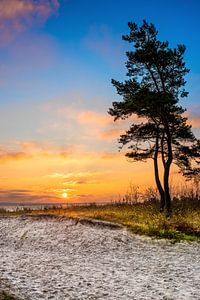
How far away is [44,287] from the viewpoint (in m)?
9.76

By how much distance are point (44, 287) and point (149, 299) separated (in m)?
2.34

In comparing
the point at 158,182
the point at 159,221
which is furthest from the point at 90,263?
the point at 158,182

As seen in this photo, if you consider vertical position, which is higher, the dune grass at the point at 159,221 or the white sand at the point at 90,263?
the dune grass at the point at 159,221

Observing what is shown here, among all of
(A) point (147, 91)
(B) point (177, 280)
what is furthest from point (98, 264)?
(A) point (147, 91)

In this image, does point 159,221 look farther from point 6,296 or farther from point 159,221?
point 6,296

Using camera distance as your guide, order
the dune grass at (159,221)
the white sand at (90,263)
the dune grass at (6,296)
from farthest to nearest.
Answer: the dune grass at (159,221) → the white sand at (90,263) → the dune grass at (6,296)

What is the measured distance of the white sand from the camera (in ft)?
31.8

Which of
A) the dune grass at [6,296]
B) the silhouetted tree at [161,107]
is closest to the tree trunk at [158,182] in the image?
the silhouetted tree at [161,107]

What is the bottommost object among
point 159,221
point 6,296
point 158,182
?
point 6,296

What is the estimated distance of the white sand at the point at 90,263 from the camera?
969 cm

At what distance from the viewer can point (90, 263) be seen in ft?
44.7

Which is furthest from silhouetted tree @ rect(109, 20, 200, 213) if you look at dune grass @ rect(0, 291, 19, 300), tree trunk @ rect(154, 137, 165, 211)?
dune grass @ rect(0, 291, 19, 300)

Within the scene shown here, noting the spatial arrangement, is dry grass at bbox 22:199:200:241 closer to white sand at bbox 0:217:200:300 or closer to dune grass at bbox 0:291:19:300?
white sand at bbox 0:217:200:300

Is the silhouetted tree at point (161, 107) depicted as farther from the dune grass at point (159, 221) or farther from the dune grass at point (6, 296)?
the dune grass at point (6, 296)
